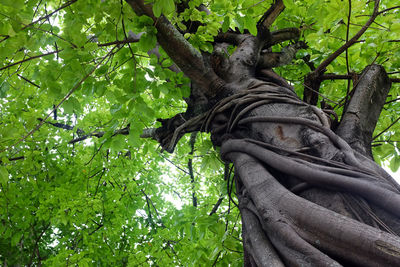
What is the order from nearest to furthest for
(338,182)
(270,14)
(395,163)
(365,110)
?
(338,182)
(365,110)
(395,163)
(270,14)

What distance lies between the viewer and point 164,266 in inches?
157

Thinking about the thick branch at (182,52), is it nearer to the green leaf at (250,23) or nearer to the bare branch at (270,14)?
the green leaf at (250,23)

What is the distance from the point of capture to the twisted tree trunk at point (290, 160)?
3.35ft

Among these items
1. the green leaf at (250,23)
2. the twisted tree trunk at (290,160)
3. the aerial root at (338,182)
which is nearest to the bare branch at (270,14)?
the twisted tree trunk at (290,160)

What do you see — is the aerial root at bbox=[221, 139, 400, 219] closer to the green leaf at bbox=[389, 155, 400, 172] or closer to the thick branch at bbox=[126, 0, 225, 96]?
the thick branch at bbox=[126, 0, 225, 96]

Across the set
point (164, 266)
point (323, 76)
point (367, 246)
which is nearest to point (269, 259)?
point (367, 246)

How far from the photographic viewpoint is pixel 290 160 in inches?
54.2

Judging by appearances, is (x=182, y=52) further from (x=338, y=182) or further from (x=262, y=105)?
(x=338, y=182)

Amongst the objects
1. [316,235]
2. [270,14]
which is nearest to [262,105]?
[316,235]

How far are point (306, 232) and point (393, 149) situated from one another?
1828mm

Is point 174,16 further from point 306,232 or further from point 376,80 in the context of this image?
point 306,232

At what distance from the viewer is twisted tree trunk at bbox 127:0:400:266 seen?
102 cm

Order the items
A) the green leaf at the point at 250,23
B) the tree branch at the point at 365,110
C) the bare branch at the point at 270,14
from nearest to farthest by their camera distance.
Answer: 1. the tree branch at the point at 365,110
2. the green leaf at the point at 250,23
3. the bare branch at the point at 270,14

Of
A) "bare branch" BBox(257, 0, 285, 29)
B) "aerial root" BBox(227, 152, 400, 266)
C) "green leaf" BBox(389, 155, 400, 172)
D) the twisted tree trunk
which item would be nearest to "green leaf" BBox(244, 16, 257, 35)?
the twisted tree trunk
